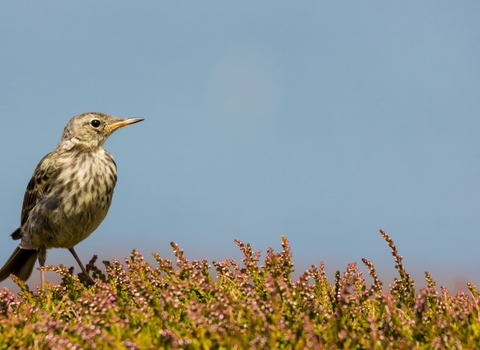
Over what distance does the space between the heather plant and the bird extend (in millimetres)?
2502

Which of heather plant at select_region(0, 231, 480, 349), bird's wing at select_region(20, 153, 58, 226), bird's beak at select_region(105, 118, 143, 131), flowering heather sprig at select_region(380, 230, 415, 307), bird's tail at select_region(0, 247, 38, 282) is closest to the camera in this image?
heather plant at select_region(0, 231, 480, 349)

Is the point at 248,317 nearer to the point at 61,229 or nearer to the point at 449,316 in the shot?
the point at 449,316

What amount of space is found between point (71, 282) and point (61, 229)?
1.86 metres

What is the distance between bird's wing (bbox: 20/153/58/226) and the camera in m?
8.69

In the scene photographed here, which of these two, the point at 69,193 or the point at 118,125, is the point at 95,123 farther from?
the point at 69,193

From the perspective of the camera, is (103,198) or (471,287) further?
(103,198)

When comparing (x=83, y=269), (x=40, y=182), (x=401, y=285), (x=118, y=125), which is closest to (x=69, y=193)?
(x=40, y=182)

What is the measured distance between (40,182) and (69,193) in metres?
0.64

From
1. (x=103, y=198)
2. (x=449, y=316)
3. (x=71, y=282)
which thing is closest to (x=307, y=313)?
(x=449, y=316)

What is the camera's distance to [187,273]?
18.8 feet

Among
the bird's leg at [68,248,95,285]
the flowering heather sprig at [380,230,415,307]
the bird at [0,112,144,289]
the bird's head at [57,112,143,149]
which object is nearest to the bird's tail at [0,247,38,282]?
the bird at [0,112,144,289]

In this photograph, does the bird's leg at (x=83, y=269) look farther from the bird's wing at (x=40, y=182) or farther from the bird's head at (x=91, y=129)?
the bird's head at (x=91, y=129)

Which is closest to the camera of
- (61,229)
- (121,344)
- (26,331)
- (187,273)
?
(121,344)

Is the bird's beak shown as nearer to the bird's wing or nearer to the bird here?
the bird
